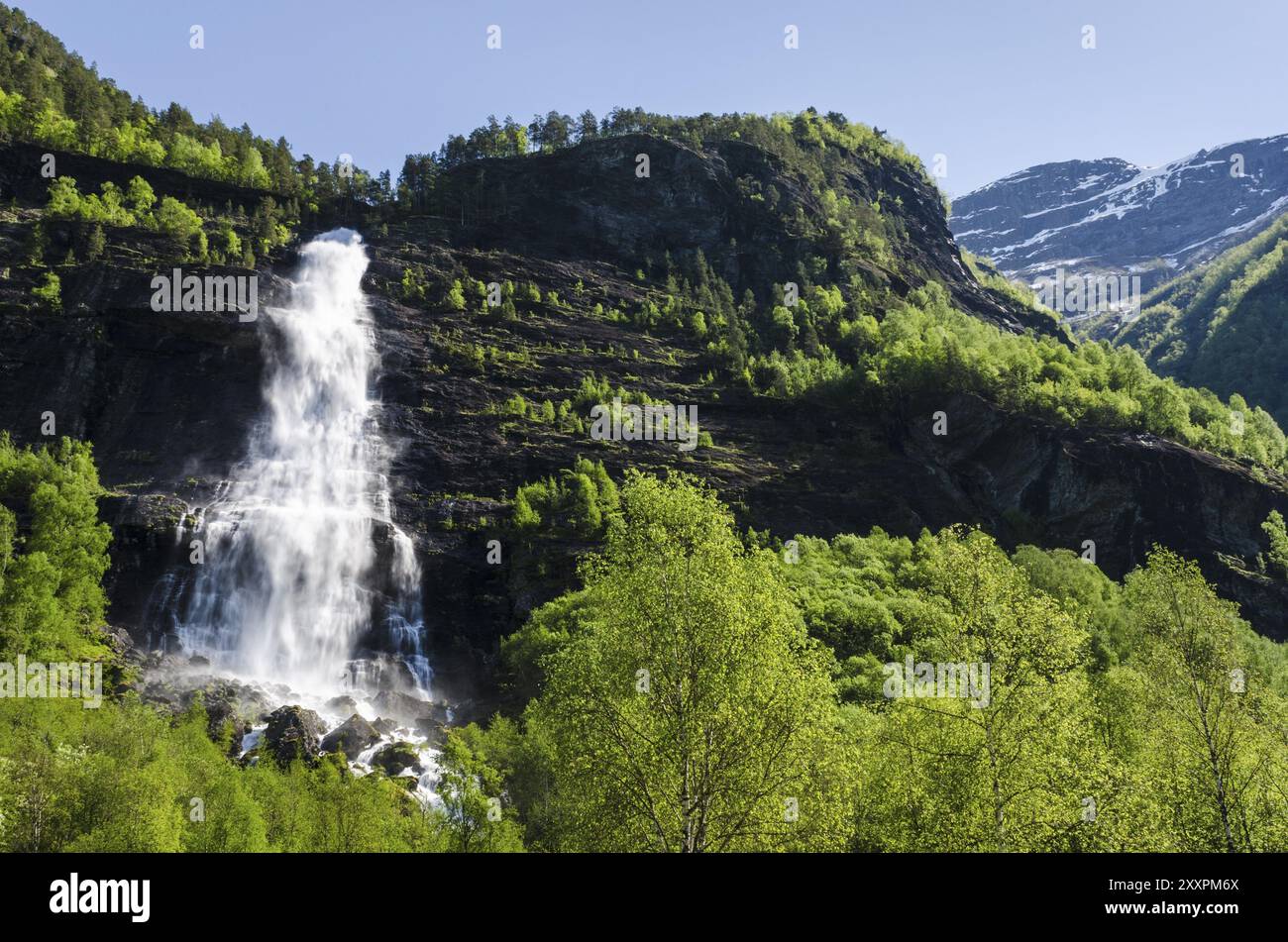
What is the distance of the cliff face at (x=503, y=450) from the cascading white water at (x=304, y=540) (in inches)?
76.9

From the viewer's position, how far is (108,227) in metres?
98.4

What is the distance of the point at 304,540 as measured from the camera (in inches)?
2783

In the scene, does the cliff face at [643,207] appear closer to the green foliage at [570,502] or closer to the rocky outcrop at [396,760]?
the green foliage at [570,502]

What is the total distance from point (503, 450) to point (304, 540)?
69.2ft

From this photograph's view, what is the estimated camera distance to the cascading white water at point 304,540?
64.2 meters

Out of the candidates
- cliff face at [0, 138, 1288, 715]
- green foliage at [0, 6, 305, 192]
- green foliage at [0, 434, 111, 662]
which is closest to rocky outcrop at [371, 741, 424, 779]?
cliff face at [0, 138, 1288, 715]

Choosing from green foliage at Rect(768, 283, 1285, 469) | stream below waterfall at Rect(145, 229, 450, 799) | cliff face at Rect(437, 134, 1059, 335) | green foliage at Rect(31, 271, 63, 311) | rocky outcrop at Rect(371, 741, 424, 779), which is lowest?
rocky outcrop at Rect(371, 741, 424, 779)

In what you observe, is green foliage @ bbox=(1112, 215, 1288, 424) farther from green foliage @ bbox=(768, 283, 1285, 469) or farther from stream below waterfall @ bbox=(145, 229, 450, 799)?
stream below waterfall @ bbox=(145, 229, 450, 799)

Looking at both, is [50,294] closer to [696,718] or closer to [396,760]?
[396,760]

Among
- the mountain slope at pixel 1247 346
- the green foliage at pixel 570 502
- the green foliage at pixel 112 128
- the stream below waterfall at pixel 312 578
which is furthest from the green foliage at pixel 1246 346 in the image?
the green foliage at pixel 112 128

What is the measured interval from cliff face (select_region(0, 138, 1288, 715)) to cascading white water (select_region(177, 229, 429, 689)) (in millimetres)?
1954

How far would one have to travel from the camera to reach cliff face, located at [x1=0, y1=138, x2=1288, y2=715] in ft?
235
